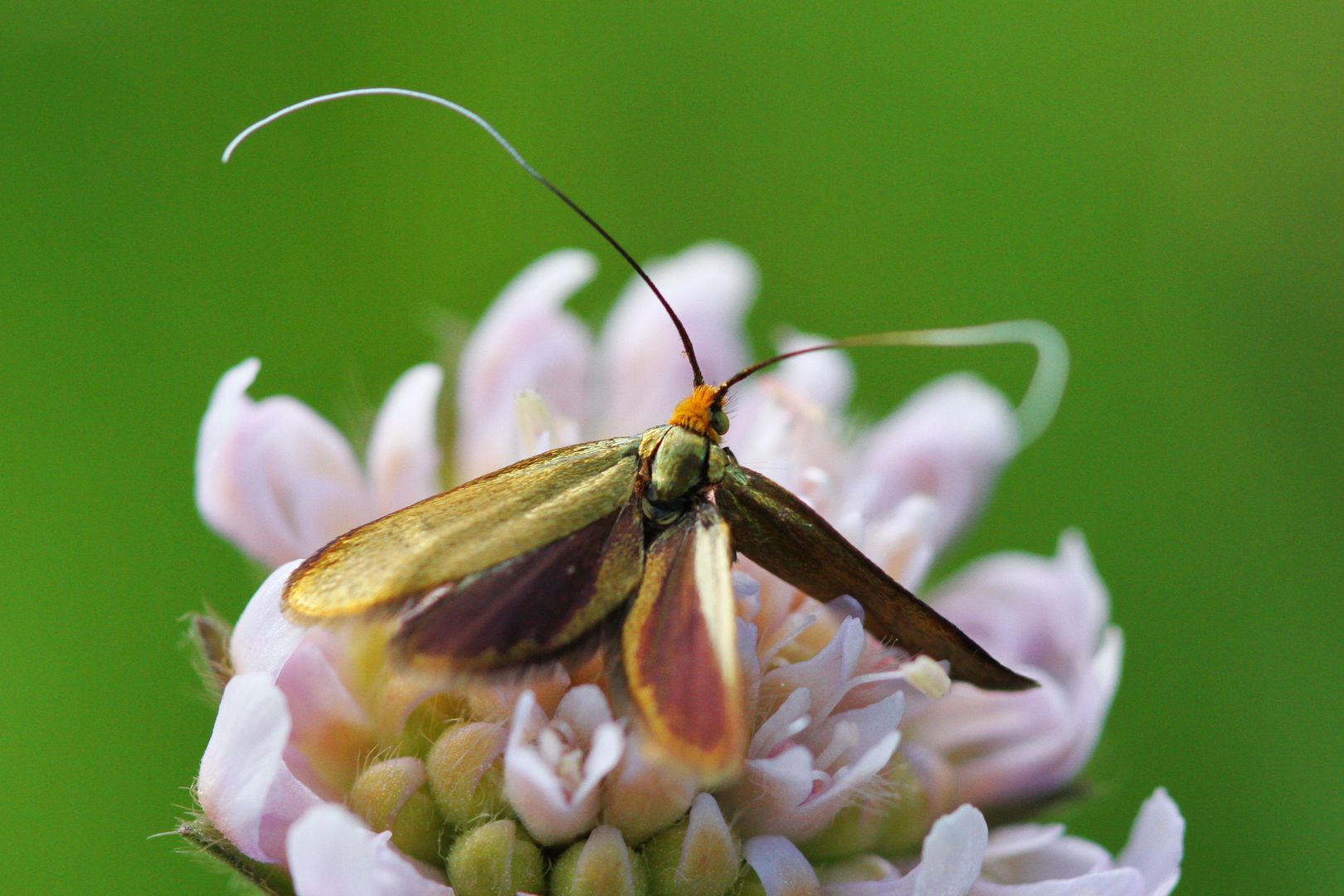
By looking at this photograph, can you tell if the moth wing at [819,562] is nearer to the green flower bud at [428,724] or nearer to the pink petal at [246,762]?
the green flower bud at [428,724]

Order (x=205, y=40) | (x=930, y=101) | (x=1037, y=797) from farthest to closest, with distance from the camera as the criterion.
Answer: (x=930, y=101)
(x=205, y=40)
(x=1037, y=797)

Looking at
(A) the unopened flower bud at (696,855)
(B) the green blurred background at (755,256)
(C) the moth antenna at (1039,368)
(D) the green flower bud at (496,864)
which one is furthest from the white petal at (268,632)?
(C) the moth antenna at (1039,368)

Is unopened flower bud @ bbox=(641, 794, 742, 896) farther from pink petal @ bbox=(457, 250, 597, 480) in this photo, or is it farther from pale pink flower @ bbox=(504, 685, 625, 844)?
pink petal @ bbox=(457, 250, 597, 480)

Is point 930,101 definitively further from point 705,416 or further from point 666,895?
point 666,895

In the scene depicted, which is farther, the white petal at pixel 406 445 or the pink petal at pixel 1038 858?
the white petal at pixel 406 445

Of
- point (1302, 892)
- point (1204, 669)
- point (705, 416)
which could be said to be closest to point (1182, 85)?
point (1204, 669)

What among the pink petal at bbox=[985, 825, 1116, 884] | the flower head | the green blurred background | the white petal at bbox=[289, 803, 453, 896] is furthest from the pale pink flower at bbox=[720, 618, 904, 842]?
the green blurred background
